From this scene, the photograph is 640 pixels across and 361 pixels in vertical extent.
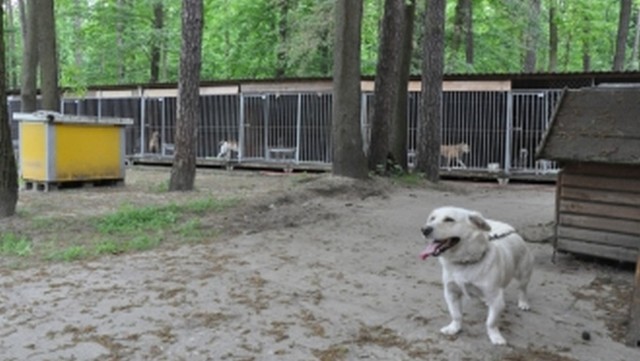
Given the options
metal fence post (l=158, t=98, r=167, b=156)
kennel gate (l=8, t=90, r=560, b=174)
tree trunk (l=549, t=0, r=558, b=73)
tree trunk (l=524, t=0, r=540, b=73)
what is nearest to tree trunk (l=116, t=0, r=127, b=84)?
kennel gate (l=8, t=90, r=560, b=174)

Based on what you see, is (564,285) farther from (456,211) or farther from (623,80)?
(623,80)

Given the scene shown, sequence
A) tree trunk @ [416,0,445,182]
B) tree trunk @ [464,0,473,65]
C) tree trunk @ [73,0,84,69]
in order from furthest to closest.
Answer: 1. tree trunk @ [73,0,84,69]
2. tree trunk @ [464,0,473,65]
3. tree trunk @ [416,0,445,182]

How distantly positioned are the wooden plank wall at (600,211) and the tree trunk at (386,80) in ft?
28.3

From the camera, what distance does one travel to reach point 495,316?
4691mm

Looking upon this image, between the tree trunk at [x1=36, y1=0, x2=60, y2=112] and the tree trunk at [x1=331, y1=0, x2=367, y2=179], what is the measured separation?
7827 millimetres

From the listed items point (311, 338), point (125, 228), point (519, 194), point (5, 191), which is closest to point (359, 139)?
point (519, 194)

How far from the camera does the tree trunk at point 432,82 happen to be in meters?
16.4

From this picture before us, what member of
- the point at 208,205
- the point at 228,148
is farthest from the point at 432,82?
the point at 228,148

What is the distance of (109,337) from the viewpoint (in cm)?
491

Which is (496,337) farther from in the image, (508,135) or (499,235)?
(508,135)

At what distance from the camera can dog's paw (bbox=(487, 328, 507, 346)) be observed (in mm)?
4691

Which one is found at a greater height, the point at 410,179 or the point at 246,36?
the point at 246,36

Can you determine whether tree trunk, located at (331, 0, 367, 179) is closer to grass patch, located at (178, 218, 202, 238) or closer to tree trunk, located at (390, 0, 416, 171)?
tree trunk, located at (390, 0, 416, 171)

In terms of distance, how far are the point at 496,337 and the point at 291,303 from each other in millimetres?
1917
